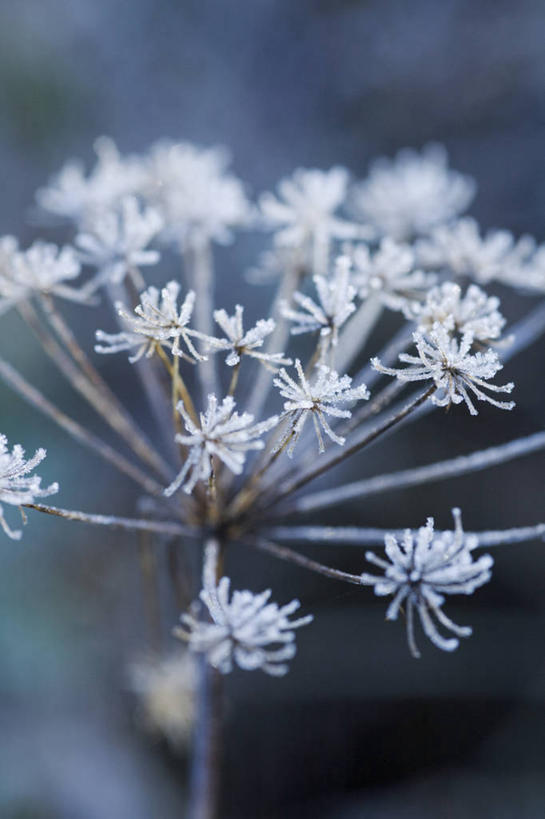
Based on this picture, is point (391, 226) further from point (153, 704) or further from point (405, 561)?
point (153, 704)

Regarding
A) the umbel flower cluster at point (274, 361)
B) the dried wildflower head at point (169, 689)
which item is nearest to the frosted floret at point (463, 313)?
the umbel flower cluster at point (274, 361)

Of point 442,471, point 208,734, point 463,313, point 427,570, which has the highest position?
point 463,313

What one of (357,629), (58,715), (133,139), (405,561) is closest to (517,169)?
(133,139)

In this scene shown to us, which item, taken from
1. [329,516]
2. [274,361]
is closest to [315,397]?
[274,361]

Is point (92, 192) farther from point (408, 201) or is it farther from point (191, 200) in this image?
point (408, 201)

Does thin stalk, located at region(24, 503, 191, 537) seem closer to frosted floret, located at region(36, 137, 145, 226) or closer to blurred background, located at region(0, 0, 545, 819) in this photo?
frosted floret, located at region(36, 137, 145, 226)

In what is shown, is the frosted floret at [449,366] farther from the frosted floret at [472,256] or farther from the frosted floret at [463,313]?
the frosted floret at [472,256]
